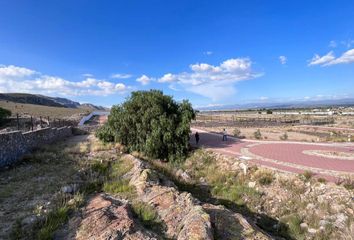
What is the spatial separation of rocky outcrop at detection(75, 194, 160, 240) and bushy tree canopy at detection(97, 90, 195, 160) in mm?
11053

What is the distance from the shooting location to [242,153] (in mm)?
16609

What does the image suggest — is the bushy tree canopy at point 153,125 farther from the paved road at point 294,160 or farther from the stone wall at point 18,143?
the stone wall at point 18,143

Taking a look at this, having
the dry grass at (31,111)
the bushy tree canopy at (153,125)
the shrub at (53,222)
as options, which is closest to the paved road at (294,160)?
the bushy tree canopy at (153,125)

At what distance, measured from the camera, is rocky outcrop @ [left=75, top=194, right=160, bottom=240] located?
5.39 metres

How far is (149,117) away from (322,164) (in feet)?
36.3

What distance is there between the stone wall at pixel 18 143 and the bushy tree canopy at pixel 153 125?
4647 mm

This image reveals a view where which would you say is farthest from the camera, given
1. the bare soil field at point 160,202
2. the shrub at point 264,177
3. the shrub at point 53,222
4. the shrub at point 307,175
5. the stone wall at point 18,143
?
the stone wall at point 18,143

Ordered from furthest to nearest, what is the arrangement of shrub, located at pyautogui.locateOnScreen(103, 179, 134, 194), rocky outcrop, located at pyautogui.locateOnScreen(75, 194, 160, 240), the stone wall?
1. the stone wall
2. shrub, located at pyautogui.locateOnScreen(103, 179, 134, 194)
3. rocky outcrop, located at pyautogui.locateOnScreen(75, 194, 160, 240)

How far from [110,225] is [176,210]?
5.75ft

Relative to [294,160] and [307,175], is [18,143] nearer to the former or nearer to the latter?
[307,175]

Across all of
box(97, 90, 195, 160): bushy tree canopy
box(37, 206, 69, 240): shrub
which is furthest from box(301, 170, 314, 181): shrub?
box(37, 206, 69, 240): shrub

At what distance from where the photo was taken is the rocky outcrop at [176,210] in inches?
214

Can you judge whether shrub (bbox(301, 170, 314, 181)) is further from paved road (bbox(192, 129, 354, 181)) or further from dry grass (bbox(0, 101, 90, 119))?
dry grass (bbox(0, 101, 90, 119))

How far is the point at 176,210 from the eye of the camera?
6.82m
